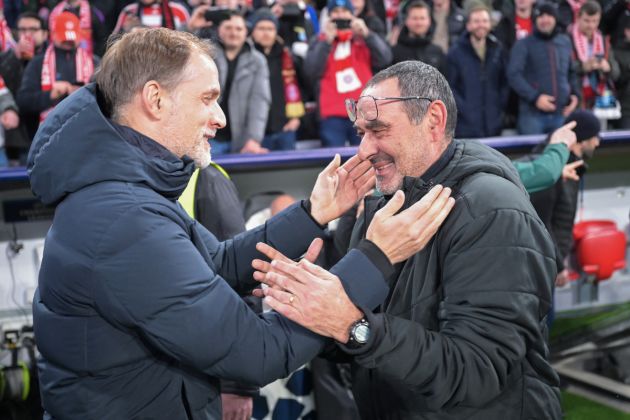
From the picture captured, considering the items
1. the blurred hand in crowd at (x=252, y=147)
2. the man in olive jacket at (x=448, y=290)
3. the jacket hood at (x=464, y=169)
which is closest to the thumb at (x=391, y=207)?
the man in olive jacket at (x=448, y=290)

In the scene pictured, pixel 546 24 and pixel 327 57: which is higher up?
pixel 546 24

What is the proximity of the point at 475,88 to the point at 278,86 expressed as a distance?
5.83 ft

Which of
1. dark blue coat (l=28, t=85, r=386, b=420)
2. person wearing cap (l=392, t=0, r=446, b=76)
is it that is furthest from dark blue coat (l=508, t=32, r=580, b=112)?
dark blue coat (l=28, t=85, r=386, b=420)

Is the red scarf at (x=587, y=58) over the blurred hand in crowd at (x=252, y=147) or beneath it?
over

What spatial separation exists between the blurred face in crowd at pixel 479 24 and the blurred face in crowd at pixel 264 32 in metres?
1.81

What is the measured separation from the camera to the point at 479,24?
285 inches

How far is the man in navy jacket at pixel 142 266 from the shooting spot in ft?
6.25

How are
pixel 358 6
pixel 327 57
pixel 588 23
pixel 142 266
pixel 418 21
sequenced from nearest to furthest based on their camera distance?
pixel 142 266
pixel 327 57
pixel 418 21
pixel 358 6
pixel 588 23

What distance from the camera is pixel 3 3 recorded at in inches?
302

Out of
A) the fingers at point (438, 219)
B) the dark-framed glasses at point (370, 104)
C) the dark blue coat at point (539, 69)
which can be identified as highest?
the dark-framed glasses at point (370, 104)

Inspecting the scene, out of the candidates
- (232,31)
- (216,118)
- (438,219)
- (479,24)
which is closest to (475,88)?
(479,24)

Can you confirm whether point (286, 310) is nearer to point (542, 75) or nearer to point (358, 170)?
point (358, 170)

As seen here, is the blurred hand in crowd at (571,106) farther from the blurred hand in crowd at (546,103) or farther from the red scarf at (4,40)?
the red scarf at (4,40)

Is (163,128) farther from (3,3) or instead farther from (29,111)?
(3,3)
